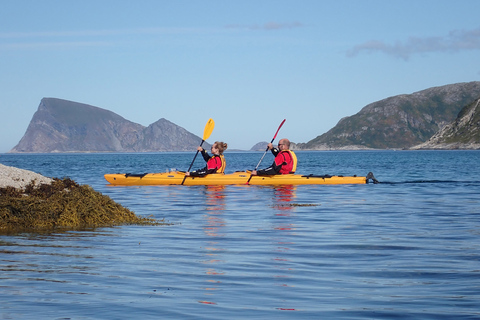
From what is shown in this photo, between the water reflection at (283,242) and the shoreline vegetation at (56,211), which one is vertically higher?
the shoreline vegetation at (56,211)

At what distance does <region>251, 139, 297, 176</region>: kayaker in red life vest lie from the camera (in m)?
24.5

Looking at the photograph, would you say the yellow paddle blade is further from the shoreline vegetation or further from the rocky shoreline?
the shoreline vegetation

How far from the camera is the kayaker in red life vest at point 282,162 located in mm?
24531

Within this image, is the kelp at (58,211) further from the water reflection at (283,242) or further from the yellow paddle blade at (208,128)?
the yellow paddle blade at (208,128)

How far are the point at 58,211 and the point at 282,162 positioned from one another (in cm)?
1396

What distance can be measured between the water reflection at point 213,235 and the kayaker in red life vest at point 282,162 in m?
3.43

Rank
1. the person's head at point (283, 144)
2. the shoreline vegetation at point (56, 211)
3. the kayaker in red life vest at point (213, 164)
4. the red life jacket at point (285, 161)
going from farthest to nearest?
the red life jacket at point (285, 161) → the kayaker in red life vest at point (213, 164) → the person's head at point (283, 144) → the shoreline vegetation at point (56, 211)

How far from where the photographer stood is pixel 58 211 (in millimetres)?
12203

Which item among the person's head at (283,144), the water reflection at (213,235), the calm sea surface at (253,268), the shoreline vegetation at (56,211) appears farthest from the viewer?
the person's head at (283,144)

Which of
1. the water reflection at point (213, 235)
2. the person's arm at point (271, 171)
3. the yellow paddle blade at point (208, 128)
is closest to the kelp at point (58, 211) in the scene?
the water reflection at point (213, 235)

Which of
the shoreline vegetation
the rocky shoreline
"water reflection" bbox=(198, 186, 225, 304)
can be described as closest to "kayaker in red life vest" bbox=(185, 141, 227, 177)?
"water reflection" bbox=(198, 186, 225, 304)

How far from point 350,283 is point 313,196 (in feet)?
47.6

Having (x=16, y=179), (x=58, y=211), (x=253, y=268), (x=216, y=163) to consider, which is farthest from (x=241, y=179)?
(x=253, y=268)

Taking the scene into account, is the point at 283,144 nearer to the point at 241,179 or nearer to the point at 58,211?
the point at 241,179
